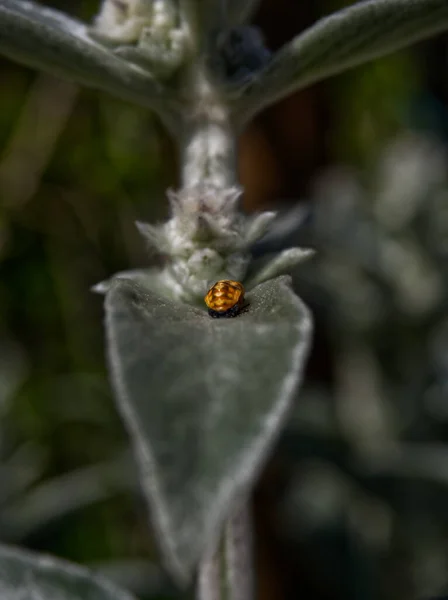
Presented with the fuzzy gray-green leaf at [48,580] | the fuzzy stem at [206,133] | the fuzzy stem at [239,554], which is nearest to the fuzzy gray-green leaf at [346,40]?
the fuzzy stem at [206,133]

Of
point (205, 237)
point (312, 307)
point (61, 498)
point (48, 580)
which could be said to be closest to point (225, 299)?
point (205, 237)

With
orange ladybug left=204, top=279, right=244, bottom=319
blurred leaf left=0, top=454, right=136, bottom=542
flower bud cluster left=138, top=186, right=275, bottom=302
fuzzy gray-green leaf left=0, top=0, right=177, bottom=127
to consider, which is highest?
fuzzy gray-green leaf left=0, top=0, right=177, bottom=127

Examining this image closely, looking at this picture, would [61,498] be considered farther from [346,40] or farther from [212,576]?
[346,40]

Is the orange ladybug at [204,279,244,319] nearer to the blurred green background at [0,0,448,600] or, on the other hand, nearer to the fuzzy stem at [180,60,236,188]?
the fuzzy stem at [180,60,236,188]

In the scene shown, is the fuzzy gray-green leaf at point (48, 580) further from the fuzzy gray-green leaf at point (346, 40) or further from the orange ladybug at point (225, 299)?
the fuzzy gray-green leaf at point (346, 40)

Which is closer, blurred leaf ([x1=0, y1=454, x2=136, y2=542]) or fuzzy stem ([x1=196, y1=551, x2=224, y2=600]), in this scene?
fuzzy stem ([x1=196, y1=551, x2=224, y2=600])

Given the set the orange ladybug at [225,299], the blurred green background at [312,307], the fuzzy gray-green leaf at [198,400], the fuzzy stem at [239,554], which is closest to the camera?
the fuzzy gray-green leaf at [198,400]

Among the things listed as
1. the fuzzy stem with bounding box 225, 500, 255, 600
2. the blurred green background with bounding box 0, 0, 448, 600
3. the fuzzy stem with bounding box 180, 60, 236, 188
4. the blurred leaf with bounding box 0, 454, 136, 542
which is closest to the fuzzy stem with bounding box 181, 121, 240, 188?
the fuzzy stem with bounding box 180, 60, 236, 188
